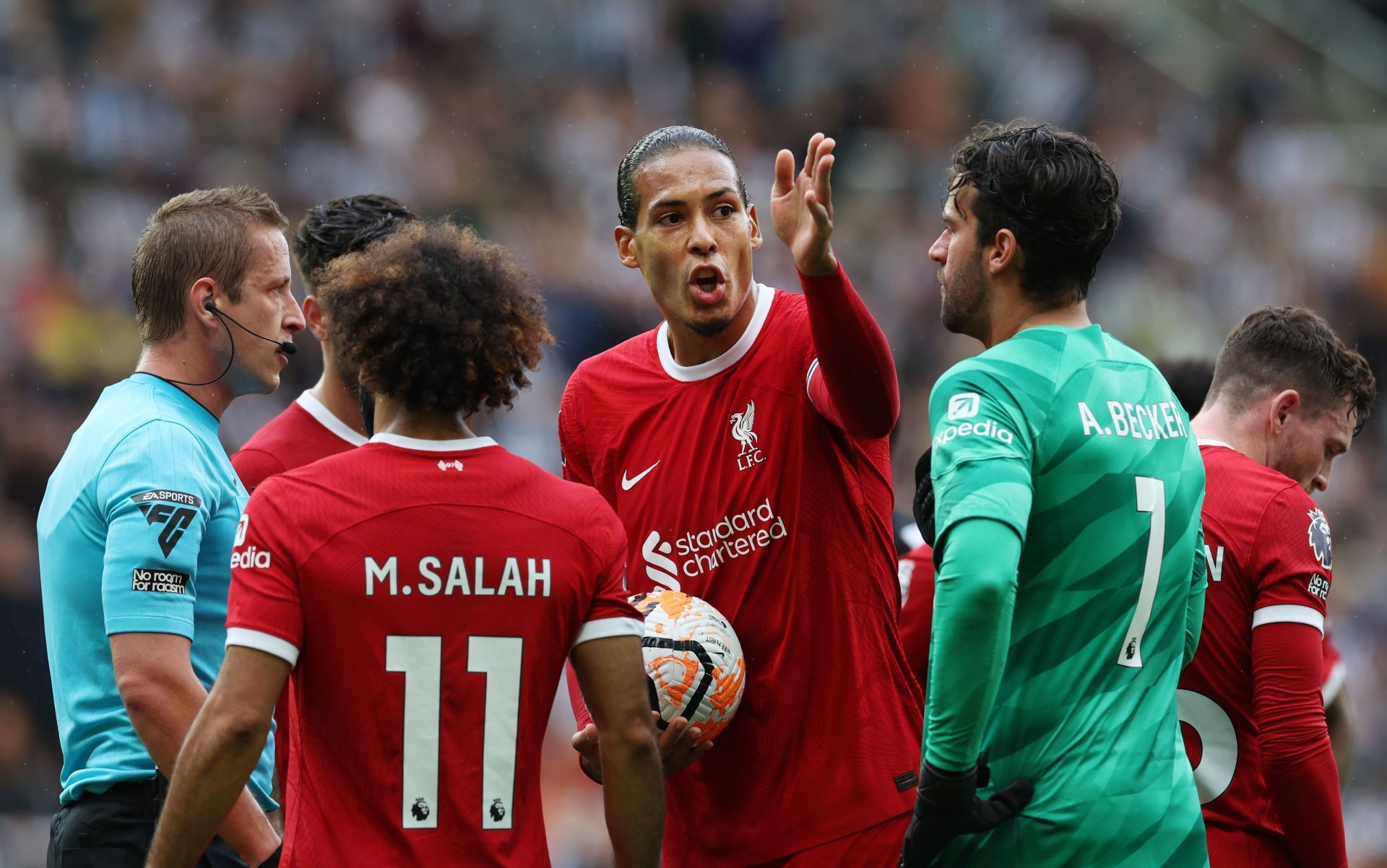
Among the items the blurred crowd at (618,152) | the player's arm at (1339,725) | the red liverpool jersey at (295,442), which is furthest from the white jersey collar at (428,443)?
the blurred crowd at (618,152)

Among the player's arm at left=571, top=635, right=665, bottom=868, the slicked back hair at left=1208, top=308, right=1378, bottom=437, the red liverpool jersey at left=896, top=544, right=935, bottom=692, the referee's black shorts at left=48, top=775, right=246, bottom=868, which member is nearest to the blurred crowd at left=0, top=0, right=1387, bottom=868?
the red liverpool jersey at left=896, top=544, right=935, bottom=692

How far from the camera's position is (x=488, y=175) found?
1312 centimetres

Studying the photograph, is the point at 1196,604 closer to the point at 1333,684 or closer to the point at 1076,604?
the point at 1076,604

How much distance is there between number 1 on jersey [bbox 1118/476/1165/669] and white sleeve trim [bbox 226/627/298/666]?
1828 millimetres

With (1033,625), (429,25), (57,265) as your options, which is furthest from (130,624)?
(429,25)

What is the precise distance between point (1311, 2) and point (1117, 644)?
15643 millimetres

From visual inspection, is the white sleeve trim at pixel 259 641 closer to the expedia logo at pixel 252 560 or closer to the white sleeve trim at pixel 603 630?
the expedia logo at pixel 252 560

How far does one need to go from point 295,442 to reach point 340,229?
820 mm

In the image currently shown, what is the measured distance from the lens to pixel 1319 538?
4.32 metres

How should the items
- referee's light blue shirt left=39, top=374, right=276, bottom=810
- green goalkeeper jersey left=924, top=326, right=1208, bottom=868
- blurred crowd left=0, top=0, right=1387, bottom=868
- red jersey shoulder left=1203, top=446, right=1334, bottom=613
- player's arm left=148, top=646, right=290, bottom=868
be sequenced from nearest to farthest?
player's arm left=148, top=646, right=290, bottom=868, green goalkeeper jersey left=924, top=326, right=1208, bottom=868, referee's light blue shirt left=39, top=374, right=276, bottom=810, red jersey shoulder left=1203, top=446, right=1334, bottom=613, blurred crowd left=0, top=0, right=1387, bottom=868

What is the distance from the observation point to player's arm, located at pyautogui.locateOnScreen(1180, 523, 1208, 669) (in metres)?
3.68

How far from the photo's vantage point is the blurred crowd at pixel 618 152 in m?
10.9

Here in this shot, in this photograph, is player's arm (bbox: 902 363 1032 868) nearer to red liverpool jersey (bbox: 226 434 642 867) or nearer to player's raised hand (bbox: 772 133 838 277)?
player's raised hand (bbox: 772 133 838 277)

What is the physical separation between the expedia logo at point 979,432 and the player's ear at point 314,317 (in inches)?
96.2
